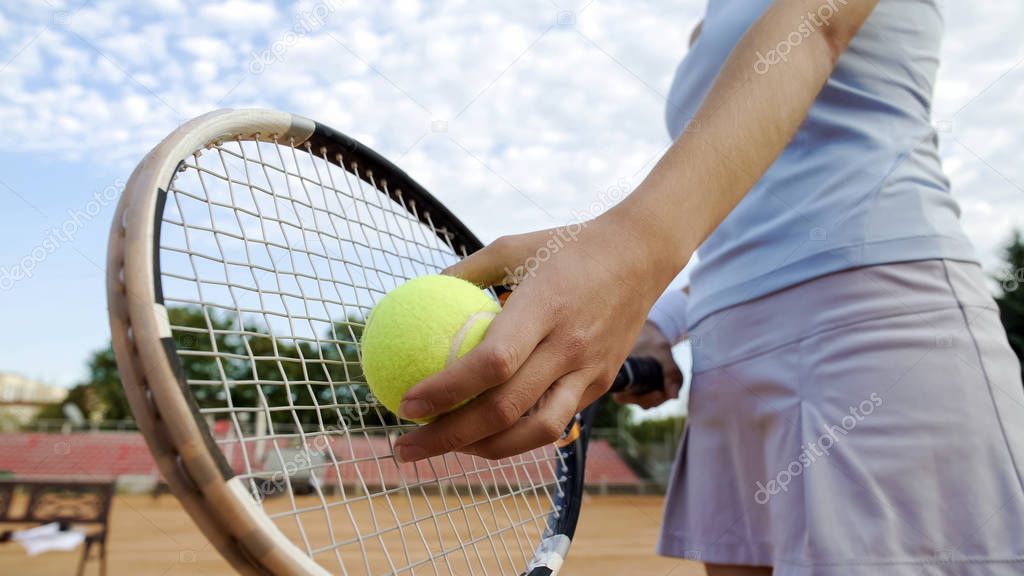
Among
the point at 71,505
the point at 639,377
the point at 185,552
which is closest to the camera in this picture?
the point at 639,377

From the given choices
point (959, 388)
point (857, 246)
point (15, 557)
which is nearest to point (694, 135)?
point (857, 246)

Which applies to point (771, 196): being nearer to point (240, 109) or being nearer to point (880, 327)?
point (880, 327)

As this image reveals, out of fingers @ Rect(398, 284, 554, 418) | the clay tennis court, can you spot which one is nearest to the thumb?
fingers @ Rect(398, 284, 554, 418)

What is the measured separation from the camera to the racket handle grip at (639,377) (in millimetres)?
1241

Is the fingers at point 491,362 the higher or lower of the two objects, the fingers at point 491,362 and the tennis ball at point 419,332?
the lower

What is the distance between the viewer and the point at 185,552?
6113 mm

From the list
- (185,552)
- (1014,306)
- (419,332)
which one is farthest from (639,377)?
(1014,306)

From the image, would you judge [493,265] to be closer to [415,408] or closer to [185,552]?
[415,408]

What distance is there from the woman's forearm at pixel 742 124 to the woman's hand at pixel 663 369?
0.60 meters

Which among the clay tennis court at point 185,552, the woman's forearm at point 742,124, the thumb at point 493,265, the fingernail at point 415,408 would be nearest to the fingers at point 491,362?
the fingernail at point 415,408

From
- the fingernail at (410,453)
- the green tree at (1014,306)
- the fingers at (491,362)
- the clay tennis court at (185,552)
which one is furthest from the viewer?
the green tree at (1014,306)

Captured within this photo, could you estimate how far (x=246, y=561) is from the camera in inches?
22.8

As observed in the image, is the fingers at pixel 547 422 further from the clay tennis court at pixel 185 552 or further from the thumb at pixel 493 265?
the clay tennis court at pixel 185 552

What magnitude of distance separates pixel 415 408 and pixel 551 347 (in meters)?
0.13
